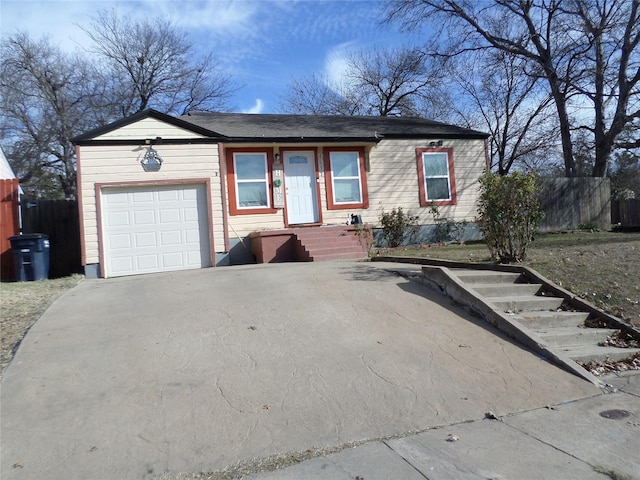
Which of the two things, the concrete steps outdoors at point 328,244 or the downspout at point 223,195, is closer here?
the concrete steps outdoors at point 328,244

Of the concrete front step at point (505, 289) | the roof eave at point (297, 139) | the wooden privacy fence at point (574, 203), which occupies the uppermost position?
the roof eave at point (297, 139)

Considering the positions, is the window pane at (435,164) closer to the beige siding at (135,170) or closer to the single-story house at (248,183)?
the single-story house at (248,183)

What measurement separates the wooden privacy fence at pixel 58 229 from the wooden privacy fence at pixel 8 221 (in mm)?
1158

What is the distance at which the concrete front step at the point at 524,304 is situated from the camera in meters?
7.05

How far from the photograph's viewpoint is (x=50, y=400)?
4.44m

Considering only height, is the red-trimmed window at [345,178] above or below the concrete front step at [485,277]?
above

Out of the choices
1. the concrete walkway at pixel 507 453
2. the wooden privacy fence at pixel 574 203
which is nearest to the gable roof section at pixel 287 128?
the wooden privacy fence at pixel 574 203

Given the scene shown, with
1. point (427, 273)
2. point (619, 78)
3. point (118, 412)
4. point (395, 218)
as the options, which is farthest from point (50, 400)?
point (619, 78)

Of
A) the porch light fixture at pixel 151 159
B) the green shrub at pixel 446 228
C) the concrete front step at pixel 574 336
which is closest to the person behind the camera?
the concrete front step at pixel 574 336

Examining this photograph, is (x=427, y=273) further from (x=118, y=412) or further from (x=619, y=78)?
(x=619, y=78)

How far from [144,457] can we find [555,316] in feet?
18.4

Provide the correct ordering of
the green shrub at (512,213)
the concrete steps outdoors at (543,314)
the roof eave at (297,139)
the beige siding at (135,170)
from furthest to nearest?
the roof eave at (297,139) → the beige siding at (135,170) → the green shrub at (512,213) → the concrete steps outdoors at (543,314)

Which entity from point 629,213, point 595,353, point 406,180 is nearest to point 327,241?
point 406,180

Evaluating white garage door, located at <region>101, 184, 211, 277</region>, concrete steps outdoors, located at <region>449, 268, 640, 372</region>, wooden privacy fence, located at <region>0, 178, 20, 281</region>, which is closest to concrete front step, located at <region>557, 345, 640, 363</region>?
concrete steps outdoors, located at <region>449, 268, 640, 372</region>
